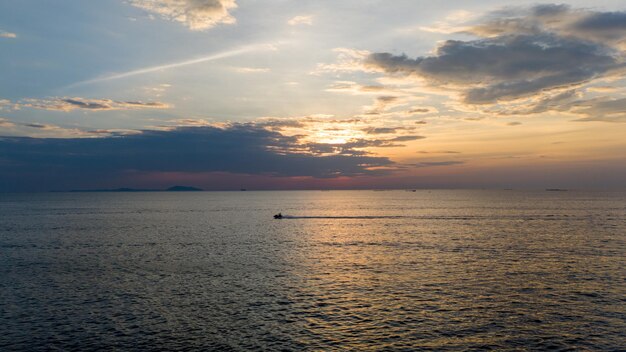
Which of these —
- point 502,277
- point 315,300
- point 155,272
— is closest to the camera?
point 315,300

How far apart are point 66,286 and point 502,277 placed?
63.6 m

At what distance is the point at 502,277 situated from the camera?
66500 mm

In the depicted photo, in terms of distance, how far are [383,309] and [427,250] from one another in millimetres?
45279

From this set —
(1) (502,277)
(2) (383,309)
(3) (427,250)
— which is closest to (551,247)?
(3) (427,250)

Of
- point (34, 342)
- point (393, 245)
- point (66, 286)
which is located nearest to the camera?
point (34, 342)

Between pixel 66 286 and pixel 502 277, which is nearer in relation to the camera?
pixel 66 286

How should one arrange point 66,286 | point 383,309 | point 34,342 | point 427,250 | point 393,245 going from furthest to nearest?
point 393,245 < point 427,250 < point 66,286 < point 383,309 < point 34,342

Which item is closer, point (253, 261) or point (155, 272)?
point (155, 272)

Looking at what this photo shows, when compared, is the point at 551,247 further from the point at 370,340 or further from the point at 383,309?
the point at 370,340

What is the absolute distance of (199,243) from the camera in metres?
108

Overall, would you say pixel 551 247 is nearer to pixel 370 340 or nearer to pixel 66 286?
pixel 370 340

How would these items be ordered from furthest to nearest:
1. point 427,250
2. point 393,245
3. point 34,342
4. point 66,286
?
point 393,245, point 427,250, point 66,286, point 34,342

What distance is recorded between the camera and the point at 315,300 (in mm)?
54906

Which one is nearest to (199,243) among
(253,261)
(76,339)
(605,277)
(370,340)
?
(253,261)
